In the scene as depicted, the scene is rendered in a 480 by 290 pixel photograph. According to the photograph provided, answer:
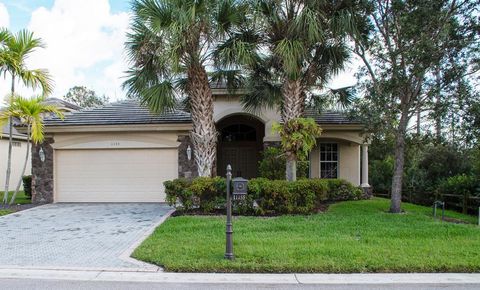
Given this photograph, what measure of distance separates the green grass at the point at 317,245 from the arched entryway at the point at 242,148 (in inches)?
311

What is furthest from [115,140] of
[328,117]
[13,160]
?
[13,160]

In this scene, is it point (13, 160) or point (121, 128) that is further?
point (13, 160)

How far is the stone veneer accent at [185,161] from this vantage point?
1500cm

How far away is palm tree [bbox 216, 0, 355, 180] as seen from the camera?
1111 centimetres

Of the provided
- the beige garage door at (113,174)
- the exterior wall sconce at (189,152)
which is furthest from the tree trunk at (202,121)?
the beige garage door at (113,174)

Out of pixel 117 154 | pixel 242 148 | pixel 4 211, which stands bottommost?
pixel 4 211

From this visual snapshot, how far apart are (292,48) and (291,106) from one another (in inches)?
74.2

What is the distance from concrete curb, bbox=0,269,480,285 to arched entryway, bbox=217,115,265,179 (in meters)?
12.4

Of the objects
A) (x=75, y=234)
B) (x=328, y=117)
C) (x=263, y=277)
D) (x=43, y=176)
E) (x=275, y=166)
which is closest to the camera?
(x=263, y=277)

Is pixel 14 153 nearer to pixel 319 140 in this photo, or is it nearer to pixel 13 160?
pixel 13 160

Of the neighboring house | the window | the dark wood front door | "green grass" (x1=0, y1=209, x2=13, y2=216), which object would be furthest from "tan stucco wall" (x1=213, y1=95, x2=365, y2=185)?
the neighboring house

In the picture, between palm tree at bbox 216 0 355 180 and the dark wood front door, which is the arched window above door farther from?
palm tree at bbox 216 0 355 180

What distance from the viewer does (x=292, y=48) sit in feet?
36.3

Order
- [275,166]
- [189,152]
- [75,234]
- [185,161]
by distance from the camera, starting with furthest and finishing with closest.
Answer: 1. [185,161]
2. [189,152]
3. [275,166]
4. [75,234]
